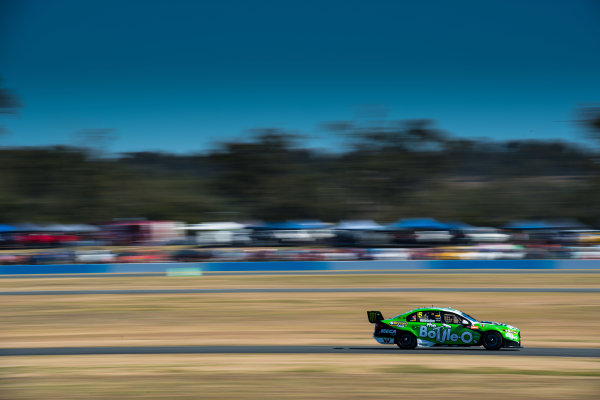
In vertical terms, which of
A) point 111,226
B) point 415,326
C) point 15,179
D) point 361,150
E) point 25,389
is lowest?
point 25,389

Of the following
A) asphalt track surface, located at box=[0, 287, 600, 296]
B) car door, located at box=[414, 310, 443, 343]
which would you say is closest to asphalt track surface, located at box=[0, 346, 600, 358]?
car door, located at box=[414, 310, 443, 343]

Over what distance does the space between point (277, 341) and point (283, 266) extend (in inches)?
696

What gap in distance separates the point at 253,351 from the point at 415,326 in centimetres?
321

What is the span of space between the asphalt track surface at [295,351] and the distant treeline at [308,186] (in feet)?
200

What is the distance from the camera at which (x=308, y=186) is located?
2963 inches

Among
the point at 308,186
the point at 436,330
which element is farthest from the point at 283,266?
the point at 308,186

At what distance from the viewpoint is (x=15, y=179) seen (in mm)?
72562

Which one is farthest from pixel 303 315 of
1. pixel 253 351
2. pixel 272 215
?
pixel 272 215

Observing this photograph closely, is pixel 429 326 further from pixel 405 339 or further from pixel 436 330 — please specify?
pixel 405 339

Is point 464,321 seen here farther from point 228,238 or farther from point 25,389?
point 228,238

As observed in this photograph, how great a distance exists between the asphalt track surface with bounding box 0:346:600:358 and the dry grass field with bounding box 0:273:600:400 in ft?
1.13

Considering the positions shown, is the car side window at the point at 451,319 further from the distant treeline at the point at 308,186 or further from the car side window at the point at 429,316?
the distant treeline at the point at 308,186

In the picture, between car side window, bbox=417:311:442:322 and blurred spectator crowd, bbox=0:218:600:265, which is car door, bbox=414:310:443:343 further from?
blurred spectator crowd, bbox=0:218:600:265

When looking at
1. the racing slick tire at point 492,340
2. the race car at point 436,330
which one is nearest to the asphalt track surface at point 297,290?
the racing slick tire at point 492,340
